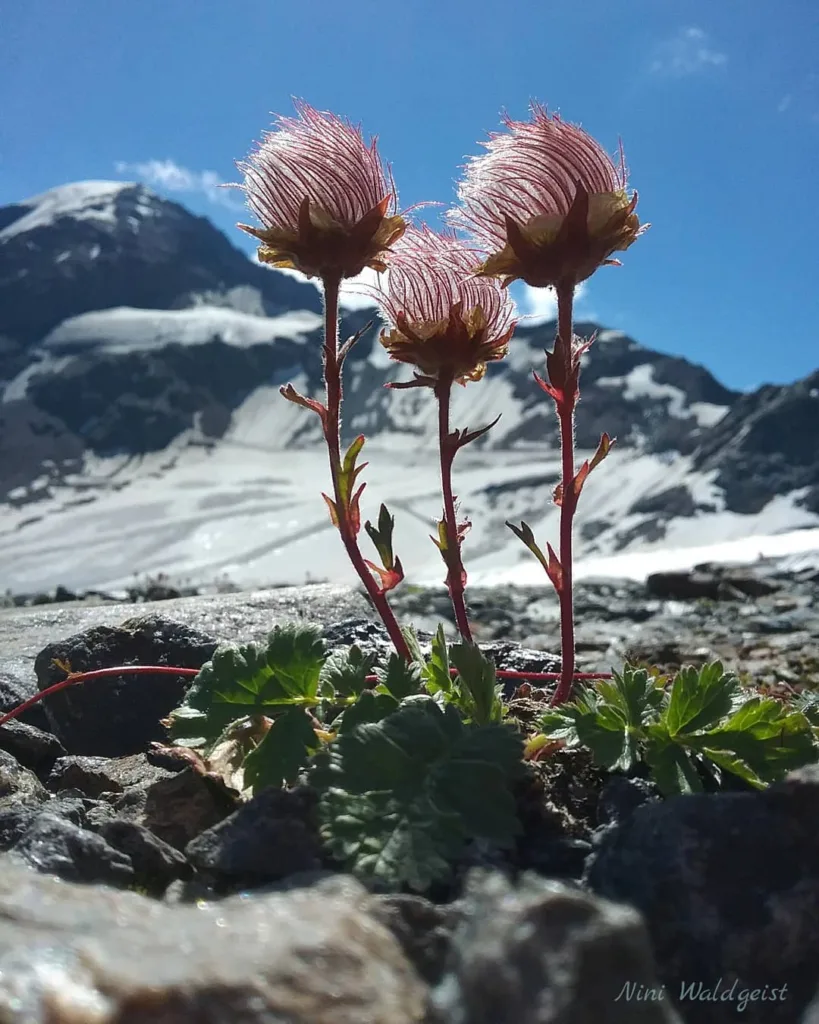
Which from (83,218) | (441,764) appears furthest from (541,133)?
(83,218)

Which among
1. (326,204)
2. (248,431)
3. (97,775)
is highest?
(248,431)

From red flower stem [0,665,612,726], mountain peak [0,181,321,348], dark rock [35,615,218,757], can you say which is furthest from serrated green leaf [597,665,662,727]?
mountain peak [0,181,321,348]

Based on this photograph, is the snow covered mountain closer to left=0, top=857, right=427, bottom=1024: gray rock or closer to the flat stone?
the flat stone

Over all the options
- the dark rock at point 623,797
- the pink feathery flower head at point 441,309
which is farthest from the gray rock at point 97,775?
the pink feathery flower head at point 441,309

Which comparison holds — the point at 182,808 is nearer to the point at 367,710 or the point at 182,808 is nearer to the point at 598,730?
the point at 367,710

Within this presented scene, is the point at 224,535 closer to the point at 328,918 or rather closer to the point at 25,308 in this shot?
the point at 328,918

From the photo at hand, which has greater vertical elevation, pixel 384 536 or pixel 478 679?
pixel 384 536

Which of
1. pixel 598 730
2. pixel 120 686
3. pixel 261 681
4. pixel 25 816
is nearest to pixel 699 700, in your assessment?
pixel 598 730
